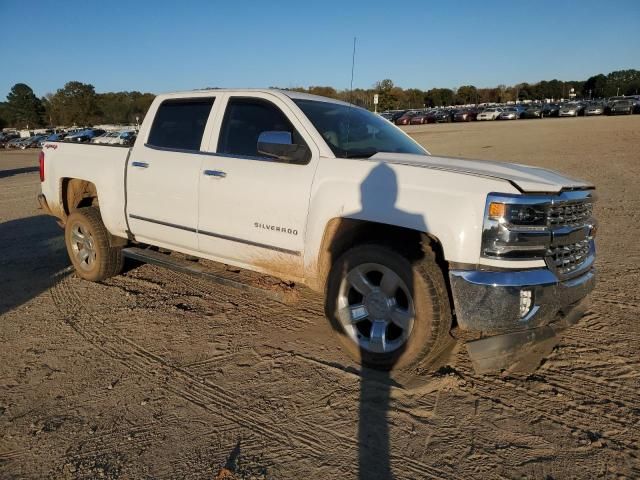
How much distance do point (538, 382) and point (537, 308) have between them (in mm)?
629

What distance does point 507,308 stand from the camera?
3174 millimetres

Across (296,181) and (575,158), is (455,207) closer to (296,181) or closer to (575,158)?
(296,181)

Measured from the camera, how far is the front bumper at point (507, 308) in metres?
3.17

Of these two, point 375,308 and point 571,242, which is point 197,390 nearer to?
point 375,308

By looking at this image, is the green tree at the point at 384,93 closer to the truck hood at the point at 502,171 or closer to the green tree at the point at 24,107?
the truck hood at the point at 502,171

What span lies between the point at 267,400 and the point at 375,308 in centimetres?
99

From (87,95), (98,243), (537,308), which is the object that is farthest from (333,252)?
(87,95)

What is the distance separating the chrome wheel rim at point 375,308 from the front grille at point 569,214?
1052 mm

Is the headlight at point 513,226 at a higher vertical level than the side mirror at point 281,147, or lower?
lower

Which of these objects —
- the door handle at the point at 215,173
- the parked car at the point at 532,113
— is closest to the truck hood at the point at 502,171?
the door handle at the point at 215,173

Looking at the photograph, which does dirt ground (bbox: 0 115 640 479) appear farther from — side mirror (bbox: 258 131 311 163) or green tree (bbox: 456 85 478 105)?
green tree (bbox: 456 85 478 105)

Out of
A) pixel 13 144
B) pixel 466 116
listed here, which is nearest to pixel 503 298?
pixel 466 116

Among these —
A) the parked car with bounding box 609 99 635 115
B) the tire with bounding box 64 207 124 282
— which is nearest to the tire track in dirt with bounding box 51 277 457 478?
the tire with bounding box 64 207 124 282

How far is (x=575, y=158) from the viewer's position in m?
17.1
